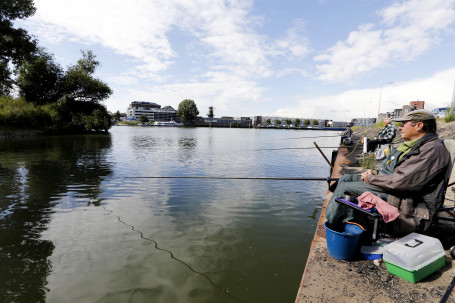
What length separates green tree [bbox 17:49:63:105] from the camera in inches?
1882

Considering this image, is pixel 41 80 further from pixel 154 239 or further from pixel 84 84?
pixel 154 239

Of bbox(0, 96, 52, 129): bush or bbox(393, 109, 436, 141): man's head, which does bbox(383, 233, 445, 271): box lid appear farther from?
bbox(0, 96, 52, 129): bush

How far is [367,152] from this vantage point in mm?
12680

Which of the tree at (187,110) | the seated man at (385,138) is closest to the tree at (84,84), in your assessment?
the seated man at (385,138)

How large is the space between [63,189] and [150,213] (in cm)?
486

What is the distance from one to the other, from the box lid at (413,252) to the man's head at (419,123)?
5.01 feet

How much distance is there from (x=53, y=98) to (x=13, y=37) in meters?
28.3

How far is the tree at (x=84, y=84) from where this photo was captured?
2067 inches

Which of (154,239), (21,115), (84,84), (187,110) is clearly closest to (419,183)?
(154,239)

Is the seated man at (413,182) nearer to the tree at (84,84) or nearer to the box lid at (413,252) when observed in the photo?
the box lid at (413,252)

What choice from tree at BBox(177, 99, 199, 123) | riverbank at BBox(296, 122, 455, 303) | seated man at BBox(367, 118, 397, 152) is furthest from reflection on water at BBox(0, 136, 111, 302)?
tree at BBox(177, 99, 199, 123)

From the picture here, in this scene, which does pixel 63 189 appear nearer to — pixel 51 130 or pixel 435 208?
pixel 435 208

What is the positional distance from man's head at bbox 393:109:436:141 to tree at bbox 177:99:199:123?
574 feet

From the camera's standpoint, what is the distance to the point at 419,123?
356 cm
